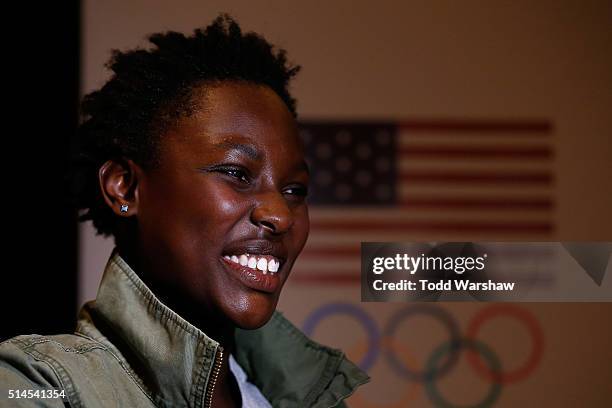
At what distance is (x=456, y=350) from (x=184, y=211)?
85cm

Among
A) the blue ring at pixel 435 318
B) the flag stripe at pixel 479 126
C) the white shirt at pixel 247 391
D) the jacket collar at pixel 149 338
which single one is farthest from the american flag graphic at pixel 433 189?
the jacket collar at pixel 149 338

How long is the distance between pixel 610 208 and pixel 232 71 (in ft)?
2.99

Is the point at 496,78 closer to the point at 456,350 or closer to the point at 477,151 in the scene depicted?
the point at 477,151

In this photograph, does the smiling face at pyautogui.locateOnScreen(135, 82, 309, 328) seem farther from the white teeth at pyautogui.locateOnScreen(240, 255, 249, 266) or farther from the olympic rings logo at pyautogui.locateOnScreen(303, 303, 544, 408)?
the olympic rings logo at pyautogui.locateOnScreen(303, 303, 544, 408)

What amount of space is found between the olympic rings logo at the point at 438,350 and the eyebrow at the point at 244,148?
0.69 metres

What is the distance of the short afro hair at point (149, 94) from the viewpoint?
932mm

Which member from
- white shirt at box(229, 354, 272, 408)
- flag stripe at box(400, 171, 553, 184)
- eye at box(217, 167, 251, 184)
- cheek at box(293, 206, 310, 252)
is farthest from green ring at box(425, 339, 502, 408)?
eye at box(217, 167, 251, 184)

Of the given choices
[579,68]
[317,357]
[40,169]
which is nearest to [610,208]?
[579,68]

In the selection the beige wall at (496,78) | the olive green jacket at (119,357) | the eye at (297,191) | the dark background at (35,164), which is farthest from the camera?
the beige wall at (496,78)

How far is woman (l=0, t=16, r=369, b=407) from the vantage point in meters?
0.84

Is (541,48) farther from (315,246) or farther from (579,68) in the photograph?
(315,246)

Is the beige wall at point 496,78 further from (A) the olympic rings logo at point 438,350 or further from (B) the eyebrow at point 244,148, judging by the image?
(B) the eyebrow at point 244,148

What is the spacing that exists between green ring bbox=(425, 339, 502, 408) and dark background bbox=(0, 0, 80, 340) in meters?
0.68

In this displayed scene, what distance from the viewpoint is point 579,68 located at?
5.00ft
